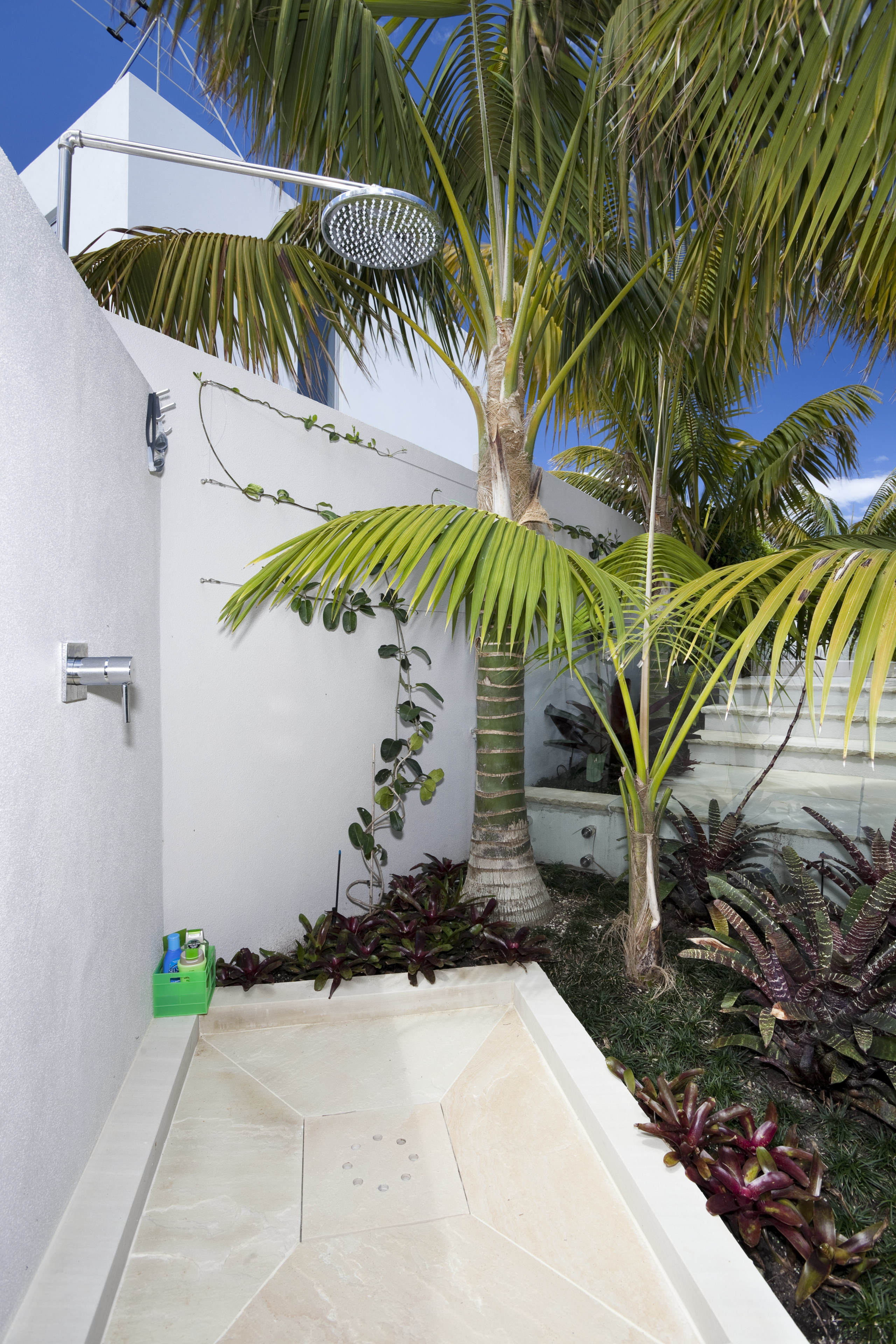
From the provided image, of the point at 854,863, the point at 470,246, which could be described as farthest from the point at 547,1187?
the point at 470,246

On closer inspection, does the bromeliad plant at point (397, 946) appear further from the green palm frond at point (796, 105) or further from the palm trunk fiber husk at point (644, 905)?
the green palm frond at point (796, 105)

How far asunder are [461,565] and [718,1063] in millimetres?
1513

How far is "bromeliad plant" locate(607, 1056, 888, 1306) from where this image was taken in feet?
4.02

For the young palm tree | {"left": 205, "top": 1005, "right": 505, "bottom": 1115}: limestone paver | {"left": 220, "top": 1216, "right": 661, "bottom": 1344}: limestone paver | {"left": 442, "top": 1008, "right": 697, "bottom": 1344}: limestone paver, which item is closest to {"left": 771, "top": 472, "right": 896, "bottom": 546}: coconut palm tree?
the young palm tree

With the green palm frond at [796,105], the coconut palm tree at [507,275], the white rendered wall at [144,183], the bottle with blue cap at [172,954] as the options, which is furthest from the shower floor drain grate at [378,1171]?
the white rendered wall at [144,183]

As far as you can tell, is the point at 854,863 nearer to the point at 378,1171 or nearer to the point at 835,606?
the point at 835,606

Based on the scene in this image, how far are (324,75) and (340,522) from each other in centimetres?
132

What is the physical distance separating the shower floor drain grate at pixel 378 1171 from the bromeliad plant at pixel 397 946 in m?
0.46

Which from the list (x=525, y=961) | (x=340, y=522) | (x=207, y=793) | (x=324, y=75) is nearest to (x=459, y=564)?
(x=340, y=522)

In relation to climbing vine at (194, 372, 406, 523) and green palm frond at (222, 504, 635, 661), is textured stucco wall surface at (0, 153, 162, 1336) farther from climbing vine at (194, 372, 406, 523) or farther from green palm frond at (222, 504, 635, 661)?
green palm frond at (222, 504, 635, 661)

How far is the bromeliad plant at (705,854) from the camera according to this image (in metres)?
2.56

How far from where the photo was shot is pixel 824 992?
178 centimetres

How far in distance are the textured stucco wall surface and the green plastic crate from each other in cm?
11

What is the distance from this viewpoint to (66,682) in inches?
50.8
